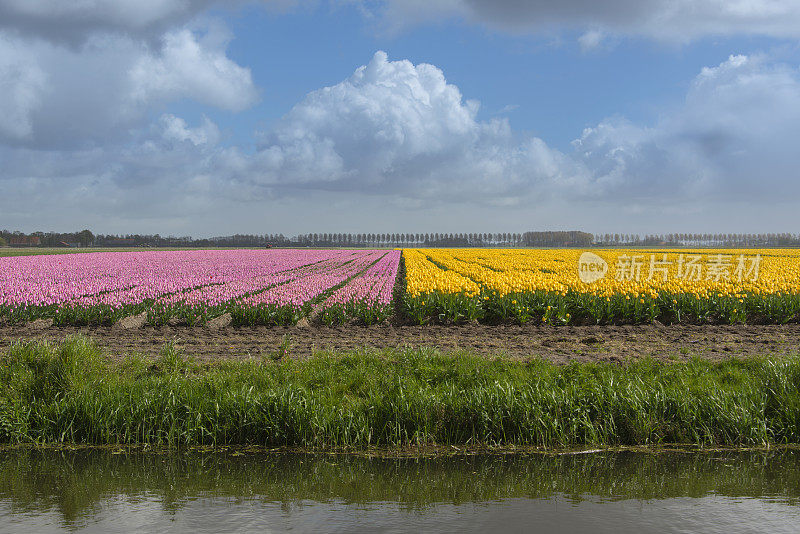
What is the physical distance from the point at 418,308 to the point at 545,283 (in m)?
5.63

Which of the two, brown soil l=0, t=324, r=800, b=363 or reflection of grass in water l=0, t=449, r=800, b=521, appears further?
brown soil l=0, t=324, r=800, b=363

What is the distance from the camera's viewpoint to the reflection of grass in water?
5531 millimetres

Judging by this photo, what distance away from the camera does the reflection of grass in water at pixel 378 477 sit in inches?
218

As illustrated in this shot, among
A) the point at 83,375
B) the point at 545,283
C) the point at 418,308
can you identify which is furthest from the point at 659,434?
the point at 545,283

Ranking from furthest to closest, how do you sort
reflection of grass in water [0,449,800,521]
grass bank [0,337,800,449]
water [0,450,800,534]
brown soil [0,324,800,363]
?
brown soil [0,324,800,363] < grass bank [0,337,800,449] < reflection of grass in water [0,449,800,521] < water [0,450,800,534]

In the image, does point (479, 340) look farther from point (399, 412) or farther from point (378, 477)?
point (378, 477)

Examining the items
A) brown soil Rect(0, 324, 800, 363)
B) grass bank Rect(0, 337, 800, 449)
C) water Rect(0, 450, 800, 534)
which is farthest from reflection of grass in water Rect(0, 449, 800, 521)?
brown soil Rect(0, 324, 800, 363)

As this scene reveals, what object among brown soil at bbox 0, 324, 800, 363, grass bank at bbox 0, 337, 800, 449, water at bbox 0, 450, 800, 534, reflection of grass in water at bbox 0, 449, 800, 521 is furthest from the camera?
brown soil at bbox 0, 324, 800, 363

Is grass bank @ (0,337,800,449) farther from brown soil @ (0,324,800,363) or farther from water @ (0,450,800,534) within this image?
brown soil @ (0,324,800,363)

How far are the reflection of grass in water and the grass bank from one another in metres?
0.39

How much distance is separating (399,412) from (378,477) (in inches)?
49.2

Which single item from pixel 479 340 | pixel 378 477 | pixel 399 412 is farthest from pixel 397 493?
pixel 479 340

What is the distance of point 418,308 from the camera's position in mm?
16281

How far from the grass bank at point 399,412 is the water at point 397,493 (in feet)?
1.28
